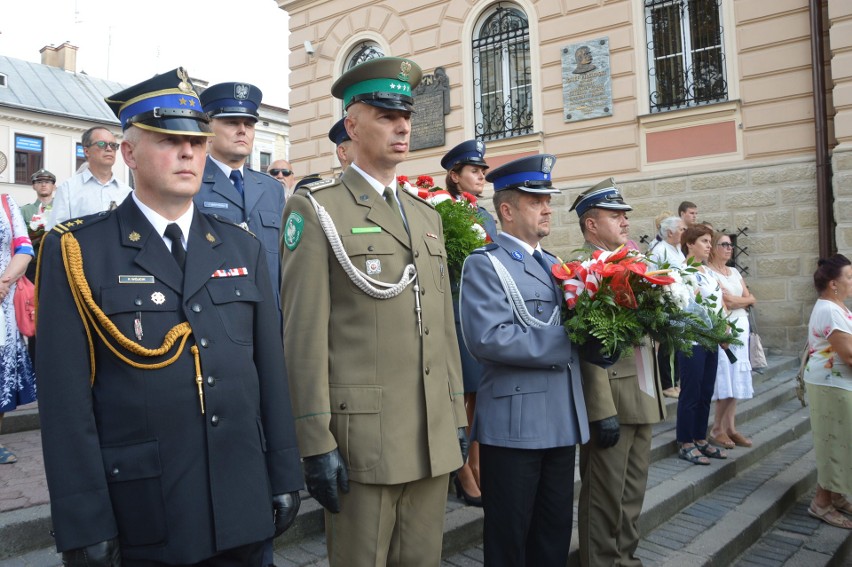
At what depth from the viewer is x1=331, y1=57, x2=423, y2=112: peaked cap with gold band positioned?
2.51 metres

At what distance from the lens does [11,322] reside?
4227mm

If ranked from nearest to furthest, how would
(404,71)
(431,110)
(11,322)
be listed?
(404,71), (11,322), (431,110)

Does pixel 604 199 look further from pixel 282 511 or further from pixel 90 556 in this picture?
pixel 90 556

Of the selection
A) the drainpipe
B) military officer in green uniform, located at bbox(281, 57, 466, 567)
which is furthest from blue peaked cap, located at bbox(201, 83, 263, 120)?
the drainpipe

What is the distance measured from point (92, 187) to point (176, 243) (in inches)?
116

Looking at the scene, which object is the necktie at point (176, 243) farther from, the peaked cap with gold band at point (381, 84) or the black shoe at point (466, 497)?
the black shoe at point (466, 497)

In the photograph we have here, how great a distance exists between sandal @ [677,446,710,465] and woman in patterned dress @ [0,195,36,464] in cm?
506

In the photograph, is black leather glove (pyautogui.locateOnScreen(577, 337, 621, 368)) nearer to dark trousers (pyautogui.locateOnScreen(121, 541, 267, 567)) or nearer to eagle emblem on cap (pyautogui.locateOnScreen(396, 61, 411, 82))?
eagle emblem on cap (pyautogui.locateOnScreen(396, 61, 411, 82))

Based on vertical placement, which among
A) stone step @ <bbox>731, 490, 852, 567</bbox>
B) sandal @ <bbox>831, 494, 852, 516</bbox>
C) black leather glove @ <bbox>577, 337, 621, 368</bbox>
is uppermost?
black leather glove @ <bbox>577, 337, 621, 368</bbox>

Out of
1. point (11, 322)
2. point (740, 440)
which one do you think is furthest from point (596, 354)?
point (740, 440)

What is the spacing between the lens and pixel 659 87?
410 inches

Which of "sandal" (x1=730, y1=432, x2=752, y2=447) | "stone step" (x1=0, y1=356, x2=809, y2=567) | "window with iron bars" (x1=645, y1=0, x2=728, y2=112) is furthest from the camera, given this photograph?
"window with iron bars" (x1=645, y1=0, x2=728, y2=112)

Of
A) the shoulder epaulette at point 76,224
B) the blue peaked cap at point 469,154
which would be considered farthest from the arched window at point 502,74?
the shoulder epaulette at point 76,224

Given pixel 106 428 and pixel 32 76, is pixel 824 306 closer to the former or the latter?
pixel 106 428
